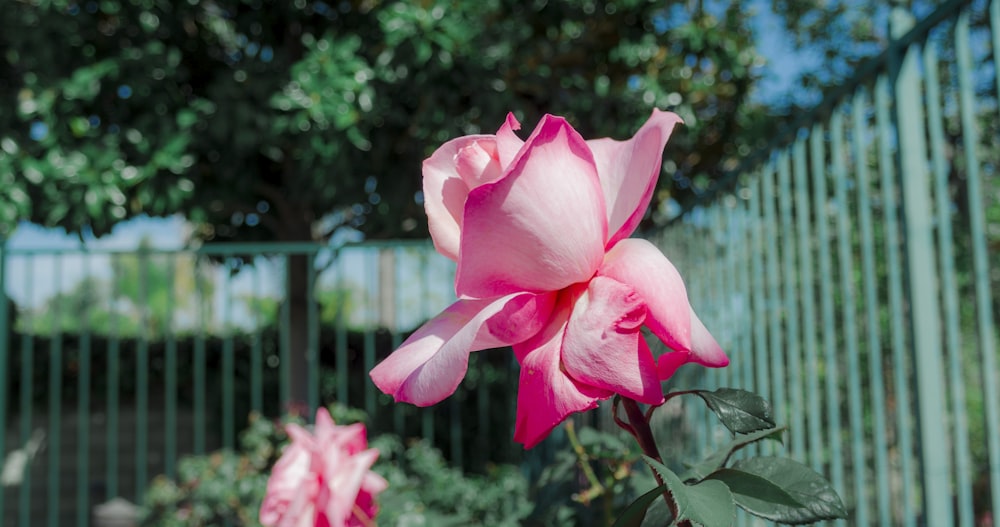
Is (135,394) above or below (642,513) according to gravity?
below

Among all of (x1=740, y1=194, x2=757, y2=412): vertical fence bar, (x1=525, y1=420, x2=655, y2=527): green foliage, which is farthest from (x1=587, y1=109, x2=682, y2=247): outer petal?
(x1=740, y1=194, x2=757, y2=412): vertical fence bar

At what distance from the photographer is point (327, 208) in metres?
6.05

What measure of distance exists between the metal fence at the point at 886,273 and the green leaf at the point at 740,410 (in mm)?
1051

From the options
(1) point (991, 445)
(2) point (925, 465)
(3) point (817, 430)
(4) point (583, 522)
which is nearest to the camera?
(4) point (583, 522)

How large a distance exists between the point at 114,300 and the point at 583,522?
15.0 ft

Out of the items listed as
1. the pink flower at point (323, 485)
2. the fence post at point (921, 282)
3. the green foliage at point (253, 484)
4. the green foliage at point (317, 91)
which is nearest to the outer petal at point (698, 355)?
the pink flower at point (323, 485)

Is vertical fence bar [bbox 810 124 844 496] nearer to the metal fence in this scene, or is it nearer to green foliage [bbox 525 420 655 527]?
the metal fence

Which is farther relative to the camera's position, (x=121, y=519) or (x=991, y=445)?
(x=121, y=519)

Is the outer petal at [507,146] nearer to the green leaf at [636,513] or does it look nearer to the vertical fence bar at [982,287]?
the green leaf at [636,513]

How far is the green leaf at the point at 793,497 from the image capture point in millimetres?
444

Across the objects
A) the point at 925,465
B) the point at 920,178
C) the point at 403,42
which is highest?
the point at 403,42

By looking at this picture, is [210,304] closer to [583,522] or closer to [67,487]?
[67,487]

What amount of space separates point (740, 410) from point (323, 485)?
20.6 inches

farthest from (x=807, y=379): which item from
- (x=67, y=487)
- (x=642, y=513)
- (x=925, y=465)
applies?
(x=67, y=487)
